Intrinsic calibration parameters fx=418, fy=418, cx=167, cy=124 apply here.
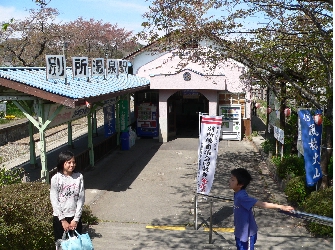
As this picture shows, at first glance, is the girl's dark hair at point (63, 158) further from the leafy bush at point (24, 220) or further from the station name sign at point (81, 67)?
the station name sign at point (81, 67)

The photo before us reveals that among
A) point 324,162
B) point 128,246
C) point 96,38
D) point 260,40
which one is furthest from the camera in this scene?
point 96,38

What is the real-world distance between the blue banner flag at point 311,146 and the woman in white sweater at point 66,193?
5364mm

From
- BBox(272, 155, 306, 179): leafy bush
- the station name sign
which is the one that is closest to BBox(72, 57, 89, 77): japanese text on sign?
the station name sign

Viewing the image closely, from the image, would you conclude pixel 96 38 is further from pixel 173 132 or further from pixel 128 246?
pixel 128 246

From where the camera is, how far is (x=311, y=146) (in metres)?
8.90

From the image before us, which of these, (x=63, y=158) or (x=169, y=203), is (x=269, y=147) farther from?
(x=63, y=158)

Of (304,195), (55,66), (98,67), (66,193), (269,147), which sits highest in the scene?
(98,67)

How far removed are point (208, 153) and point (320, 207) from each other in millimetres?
2587

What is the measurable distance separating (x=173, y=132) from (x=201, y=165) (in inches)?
503

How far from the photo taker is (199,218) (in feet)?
31.2

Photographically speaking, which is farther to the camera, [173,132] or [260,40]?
[173,132]

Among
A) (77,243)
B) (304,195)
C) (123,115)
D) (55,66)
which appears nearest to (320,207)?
(304,195)

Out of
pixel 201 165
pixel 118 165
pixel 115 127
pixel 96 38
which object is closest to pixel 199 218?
pixel 201 165

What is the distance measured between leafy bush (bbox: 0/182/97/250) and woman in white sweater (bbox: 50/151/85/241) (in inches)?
50.4
